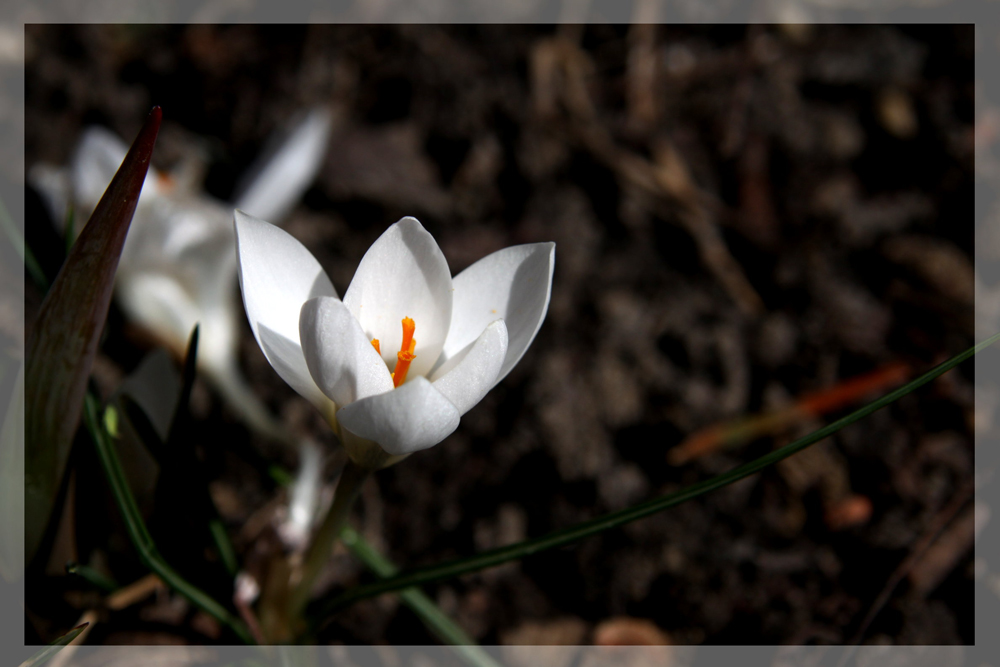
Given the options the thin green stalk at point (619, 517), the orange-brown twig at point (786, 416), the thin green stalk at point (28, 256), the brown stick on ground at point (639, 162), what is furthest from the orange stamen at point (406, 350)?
the brown stick on ground at point (639, 162)

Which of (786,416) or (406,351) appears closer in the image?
(406,351)

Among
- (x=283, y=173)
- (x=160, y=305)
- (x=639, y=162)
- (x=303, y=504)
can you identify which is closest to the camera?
(x=303, y=504)

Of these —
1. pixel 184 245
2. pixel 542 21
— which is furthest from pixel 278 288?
pixel 542 21

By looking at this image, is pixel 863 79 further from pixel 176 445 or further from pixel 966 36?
pixel 176 445

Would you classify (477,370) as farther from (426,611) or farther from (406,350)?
(426,611)

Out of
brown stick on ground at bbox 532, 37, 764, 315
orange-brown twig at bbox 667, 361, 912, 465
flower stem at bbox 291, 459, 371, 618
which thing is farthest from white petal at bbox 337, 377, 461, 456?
brown stick on ground at bbox 532, 37, 764, 315

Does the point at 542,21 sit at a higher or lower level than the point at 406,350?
higher

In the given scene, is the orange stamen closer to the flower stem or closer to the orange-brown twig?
the flower stem
